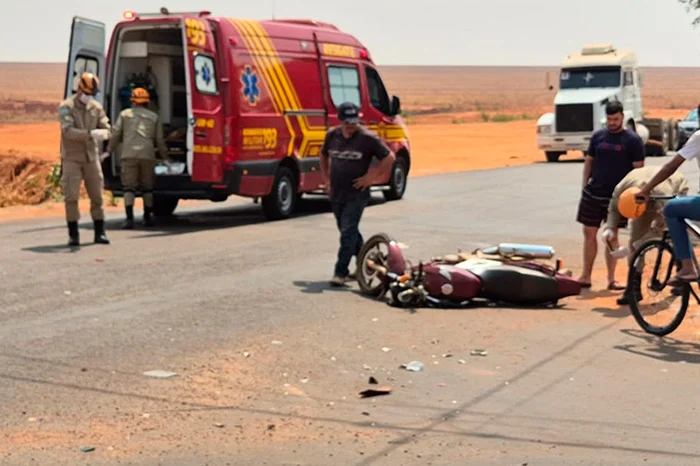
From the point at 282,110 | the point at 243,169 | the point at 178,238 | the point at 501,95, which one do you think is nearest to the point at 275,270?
the point at 178,238

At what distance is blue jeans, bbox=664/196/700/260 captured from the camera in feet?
29.9

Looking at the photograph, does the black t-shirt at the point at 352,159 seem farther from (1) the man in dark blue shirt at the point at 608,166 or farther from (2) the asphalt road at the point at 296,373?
(1) the man in dark blue shirt at the point at 608,166

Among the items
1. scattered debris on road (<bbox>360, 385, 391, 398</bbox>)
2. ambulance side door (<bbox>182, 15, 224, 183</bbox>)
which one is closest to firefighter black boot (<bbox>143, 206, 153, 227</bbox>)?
ambulance side door (<bbox>182, 15, 224, 183</bbox>)

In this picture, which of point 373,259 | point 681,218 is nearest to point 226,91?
point 373,259

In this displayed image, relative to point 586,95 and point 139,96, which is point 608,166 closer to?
point 139,96

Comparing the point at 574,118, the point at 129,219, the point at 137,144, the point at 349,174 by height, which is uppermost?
the point at 137,144

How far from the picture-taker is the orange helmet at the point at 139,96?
1677cm

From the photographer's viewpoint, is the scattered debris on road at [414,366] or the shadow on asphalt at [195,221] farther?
the shadow on asphalt at [195,221]

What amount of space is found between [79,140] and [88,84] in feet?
2.12

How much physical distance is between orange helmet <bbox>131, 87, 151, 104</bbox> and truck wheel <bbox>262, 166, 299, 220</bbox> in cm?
224

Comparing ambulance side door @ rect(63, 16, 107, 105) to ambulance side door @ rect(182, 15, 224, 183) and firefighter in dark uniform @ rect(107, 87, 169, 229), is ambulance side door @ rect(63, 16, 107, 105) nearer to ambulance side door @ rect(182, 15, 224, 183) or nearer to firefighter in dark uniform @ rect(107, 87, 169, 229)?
firefighter in dark uniform @ rect(107, 87, 169, 229)

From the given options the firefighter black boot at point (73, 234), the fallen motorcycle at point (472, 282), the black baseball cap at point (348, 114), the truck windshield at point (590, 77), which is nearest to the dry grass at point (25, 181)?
the firefighter black boot at point (73, 234)

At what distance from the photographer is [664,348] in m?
9.26

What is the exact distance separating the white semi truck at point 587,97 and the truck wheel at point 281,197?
18.0 m
